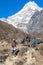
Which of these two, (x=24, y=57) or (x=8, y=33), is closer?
(x=24, y=57)

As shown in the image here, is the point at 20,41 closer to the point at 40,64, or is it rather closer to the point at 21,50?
the point at 21,50

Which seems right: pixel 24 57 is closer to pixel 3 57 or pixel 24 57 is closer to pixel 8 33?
pixel 3 57

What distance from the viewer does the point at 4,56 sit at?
26812 mm

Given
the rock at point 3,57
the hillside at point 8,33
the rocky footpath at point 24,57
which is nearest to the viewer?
the rocky footpath at point 24,57

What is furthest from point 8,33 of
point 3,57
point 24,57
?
point 24,57

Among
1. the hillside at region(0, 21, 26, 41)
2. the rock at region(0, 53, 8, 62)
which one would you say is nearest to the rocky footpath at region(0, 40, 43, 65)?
the rock at region(0, 53, 8, 62)

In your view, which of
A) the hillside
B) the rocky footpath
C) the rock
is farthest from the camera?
the hillside

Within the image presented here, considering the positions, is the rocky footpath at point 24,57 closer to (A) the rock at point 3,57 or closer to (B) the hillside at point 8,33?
(A) the rock at point 3,57

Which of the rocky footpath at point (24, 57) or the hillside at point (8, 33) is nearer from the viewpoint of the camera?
the rocky footpath at point (24, 57)

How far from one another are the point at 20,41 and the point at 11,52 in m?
9.63

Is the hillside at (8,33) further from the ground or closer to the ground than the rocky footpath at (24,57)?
further from the ground

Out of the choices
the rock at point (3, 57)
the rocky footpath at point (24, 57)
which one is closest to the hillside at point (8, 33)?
the rock at point (3, 57)

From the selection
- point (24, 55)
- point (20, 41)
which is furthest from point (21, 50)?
point (20, 41)

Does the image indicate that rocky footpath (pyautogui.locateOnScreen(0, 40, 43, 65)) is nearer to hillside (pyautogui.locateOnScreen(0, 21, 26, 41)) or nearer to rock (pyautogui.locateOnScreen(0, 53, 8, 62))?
rock (pyautogui.locateOnScreen(0, 53, 8, 62))
